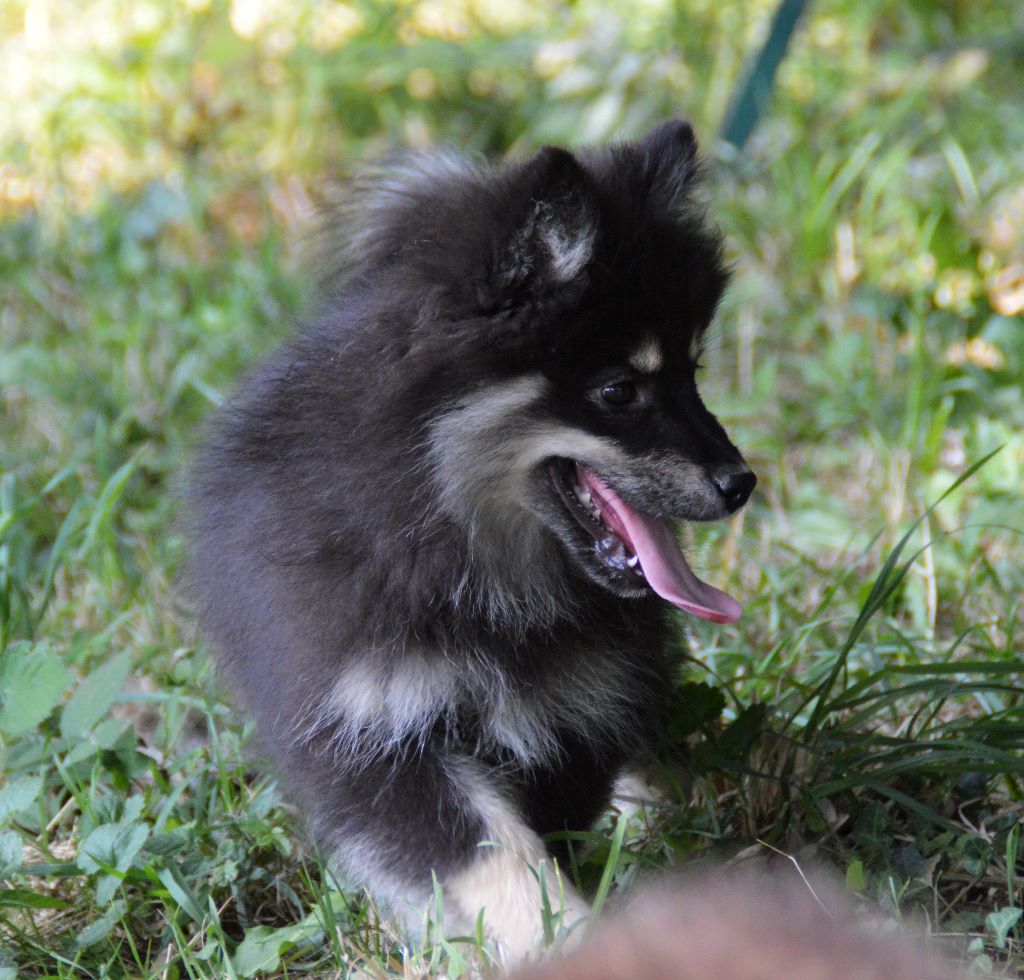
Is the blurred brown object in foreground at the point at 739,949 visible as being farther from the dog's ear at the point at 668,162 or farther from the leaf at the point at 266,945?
the dog's ear at the point at 668,162

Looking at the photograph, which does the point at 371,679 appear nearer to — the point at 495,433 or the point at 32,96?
the point at 495,433

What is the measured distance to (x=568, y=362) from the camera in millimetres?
2428

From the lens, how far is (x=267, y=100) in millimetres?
6328

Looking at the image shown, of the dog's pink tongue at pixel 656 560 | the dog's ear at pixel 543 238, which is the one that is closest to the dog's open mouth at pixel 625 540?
the dog's pink tongue at pixel 656 560

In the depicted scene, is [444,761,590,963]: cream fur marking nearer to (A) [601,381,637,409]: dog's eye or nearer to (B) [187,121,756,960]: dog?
(B) [187,121,756,960]: dog

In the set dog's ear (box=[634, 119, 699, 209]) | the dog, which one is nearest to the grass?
the dog

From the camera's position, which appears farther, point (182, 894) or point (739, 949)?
point (182, 894)

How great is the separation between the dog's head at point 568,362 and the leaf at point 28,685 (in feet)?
3.08

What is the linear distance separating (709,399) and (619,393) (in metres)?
2.27

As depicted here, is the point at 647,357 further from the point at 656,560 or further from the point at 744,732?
the point at 744,732

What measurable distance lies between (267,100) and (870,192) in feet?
9.30

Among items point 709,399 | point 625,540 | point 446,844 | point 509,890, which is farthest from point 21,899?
point 709,399

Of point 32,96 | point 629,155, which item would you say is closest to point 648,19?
point 32,96

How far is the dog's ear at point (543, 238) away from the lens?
7.73 feet
